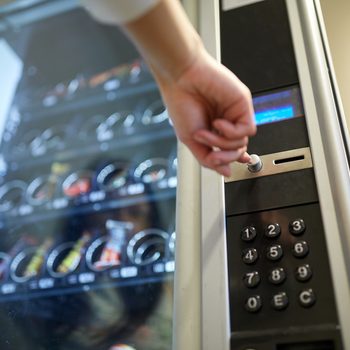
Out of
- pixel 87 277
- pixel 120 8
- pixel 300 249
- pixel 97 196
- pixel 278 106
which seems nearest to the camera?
pixel 120 8

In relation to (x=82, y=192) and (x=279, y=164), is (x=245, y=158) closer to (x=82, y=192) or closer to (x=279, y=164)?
(x=279, y=164)

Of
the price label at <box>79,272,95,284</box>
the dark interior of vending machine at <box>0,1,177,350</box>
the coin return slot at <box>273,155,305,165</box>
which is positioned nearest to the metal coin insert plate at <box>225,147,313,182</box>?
the coin return slot at <box>273,155,305,165</box>

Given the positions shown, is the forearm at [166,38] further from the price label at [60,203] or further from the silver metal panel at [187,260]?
the price label at [60,203]

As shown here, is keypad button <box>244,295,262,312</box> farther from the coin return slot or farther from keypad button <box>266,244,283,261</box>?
the coin return slot

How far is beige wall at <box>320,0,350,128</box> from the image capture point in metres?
0.76

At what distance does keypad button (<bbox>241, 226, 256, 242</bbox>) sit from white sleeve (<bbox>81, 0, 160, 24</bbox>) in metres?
0.32

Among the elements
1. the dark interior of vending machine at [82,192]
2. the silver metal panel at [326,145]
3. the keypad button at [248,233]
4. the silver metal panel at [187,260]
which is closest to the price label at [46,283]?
the dark interior of vending machine at [82,192]

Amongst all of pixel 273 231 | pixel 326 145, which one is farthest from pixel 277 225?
pixel 326 145

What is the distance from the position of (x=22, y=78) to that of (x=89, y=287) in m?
0.74

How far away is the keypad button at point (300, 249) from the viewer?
1.95ft

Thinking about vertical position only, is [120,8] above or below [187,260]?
above

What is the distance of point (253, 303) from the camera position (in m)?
0.59

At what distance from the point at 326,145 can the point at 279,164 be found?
70 mm

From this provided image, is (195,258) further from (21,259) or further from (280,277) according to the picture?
(21,259)
